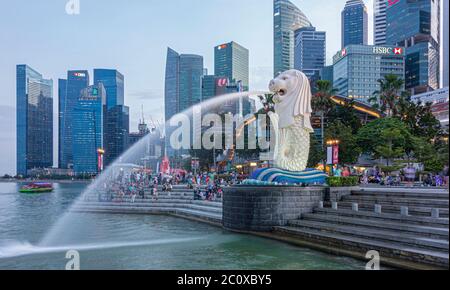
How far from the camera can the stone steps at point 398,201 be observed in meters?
14.2

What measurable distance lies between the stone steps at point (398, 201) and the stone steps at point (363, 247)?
10.4 feet

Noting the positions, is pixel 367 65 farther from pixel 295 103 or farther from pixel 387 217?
pixel 387 217

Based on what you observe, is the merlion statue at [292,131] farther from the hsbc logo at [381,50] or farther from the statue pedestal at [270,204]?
the hsbc logo at [381,50]

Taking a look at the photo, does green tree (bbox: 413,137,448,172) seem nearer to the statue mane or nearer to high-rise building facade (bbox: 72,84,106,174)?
the statue mane

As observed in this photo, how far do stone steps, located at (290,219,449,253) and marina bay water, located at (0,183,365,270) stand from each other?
1.49m

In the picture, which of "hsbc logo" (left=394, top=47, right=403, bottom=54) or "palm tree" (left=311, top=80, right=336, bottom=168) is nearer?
"palm tree" (left=311, top=80, right=336, bottom=168)

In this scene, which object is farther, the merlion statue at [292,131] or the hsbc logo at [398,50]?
the hsbc logo at [398,50]

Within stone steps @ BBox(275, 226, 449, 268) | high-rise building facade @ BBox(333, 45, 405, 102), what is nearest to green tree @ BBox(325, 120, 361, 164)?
stone steps @ BBox(275, 226, 449, 268)

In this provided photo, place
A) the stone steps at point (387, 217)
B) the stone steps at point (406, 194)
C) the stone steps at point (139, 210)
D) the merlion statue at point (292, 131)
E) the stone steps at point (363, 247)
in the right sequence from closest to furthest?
the stone steps at point (363, 247) → the stone steps at point (387, 217) → the stone steps at point (406, 194) → the merlion statue at point (292, 131) → the stone steps at point (139, 210)

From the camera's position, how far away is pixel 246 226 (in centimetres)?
1791

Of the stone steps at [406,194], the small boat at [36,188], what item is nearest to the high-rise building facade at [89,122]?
the small boat at [36,188]

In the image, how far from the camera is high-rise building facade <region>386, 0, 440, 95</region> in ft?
505
